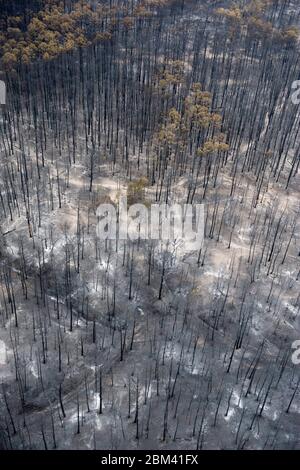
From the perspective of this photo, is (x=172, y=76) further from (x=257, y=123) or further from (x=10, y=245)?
(x=10, y=245)

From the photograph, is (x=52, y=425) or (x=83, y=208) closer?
(x=52, y=425)

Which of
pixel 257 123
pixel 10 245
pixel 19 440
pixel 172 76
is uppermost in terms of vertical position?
pixel 172 76

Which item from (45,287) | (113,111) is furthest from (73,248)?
(113,111)
